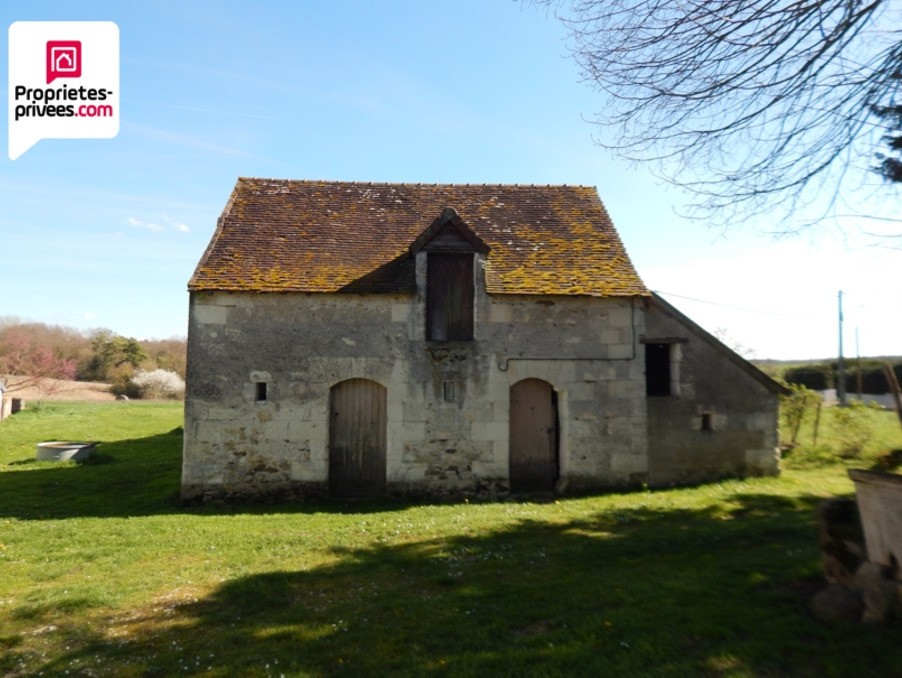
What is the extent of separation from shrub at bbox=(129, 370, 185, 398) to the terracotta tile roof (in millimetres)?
28692

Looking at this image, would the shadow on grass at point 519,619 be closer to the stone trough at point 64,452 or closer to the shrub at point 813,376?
the stone trough at point 64,452

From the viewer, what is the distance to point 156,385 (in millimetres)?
36781

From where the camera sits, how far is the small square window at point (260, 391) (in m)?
10.4

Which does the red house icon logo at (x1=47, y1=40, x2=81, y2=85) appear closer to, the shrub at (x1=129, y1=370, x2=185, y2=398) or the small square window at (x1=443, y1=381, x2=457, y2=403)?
the small square window at (x1=443, y1=381, x2=457, y2=403)

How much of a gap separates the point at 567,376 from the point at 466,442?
7.91 feet

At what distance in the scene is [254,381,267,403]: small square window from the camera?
10.4m

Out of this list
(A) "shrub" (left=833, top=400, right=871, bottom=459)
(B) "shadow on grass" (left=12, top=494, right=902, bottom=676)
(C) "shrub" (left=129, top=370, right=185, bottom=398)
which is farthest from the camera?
(C) "shrub" (left=129, top=370, right=185, bottom=398)

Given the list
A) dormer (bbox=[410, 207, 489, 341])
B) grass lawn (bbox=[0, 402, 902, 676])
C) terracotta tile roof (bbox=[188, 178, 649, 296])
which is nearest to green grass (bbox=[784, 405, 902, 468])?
grass lawn (bbox=[0, 402, 902, 676])

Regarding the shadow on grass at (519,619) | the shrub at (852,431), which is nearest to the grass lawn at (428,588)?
the shadow on grass at (519,619)

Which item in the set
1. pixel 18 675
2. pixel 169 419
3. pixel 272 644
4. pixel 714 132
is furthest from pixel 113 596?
pixel 169 419

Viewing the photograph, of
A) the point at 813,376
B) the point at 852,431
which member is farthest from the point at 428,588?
the point at 813,376

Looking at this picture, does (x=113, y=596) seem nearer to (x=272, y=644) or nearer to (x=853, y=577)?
(x=272, y=644)

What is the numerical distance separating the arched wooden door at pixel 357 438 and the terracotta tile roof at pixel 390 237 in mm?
2053

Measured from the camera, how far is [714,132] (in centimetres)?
572
